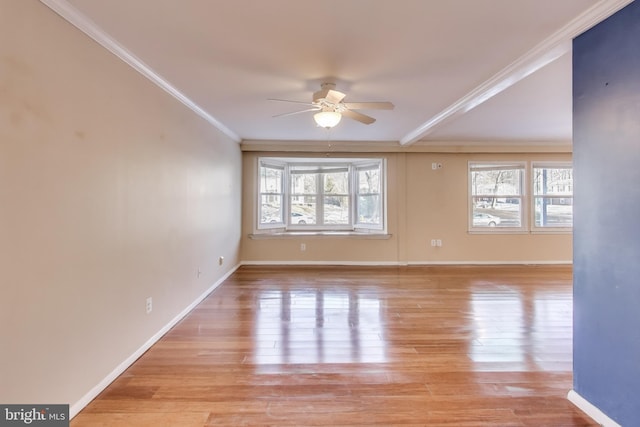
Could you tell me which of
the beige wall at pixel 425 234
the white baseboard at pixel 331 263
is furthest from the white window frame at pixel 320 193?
the white baseboard at pixel 331 263

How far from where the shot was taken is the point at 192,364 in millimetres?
2248

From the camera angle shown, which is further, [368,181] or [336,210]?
[336,210]

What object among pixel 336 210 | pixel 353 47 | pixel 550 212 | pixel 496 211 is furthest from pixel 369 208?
pixel 353 47

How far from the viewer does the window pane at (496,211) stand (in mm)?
5664

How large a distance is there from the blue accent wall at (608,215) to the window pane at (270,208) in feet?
15.4

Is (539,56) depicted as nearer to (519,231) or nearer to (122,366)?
(122,366)

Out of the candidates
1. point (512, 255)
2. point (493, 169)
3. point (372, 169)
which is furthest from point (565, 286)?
point (372, 169)

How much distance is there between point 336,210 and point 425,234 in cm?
173

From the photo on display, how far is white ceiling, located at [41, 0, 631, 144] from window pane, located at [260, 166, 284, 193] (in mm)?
2264

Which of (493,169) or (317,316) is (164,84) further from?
(493,169)

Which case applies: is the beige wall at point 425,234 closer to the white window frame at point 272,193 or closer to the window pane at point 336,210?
the white window frame at point 272,193

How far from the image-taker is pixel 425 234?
18.5ft

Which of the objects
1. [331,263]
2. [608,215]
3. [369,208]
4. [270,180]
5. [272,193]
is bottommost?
[331,263]

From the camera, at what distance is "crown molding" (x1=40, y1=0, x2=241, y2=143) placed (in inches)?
62.7
